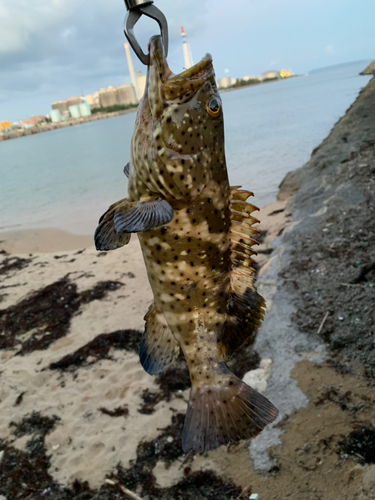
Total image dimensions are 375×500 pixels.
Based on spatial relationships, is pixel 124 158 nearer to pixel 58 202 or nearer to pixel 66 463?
pixel 58 202

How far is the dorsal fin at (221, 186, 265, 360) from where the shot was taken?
2.30 metres

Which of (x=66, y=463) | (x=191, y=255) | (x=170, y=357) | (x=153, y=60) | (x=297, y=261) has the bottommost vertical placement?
A: (x=66, y=463)

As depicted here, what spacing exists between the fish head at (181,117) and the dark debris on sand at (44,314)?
6.88m

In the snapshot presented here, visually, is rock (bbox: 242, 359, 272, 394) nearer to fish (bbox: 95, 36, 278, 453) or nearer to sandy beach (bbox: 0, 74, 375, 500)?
sandy beach (bbox: 0, 74, 375, 500)

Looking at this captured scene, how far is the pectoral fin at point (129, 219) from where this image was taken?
177cm

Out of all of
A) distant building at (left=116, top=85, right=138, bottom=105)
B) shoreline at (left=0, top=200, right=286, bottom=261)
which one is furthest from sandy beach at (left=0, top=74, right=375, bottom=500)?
distant building at (left=116, top=85, right=138, bottom=105)

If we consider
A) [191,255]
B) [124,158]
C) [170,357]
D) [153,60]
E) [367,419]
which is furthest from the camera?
[124,158]

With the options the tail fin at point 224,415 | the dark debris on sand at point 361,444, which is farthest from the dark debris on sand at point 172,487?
the tail fin at point 224,415

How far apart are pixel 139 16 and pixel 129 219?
3.26 feet

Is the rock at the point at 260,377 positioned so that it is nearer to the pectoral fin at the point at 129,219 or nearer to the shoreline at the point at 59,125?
the pectoral fin at the point at 129,219

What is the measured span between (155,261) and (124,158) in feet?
110

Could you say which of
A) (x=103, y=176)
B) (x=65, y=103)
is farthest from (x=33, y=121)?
(x=103, y=176)

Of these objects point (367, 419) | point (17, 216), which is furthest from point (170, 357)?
point (17, 216)

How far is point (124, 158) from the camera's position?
34.3 metres
